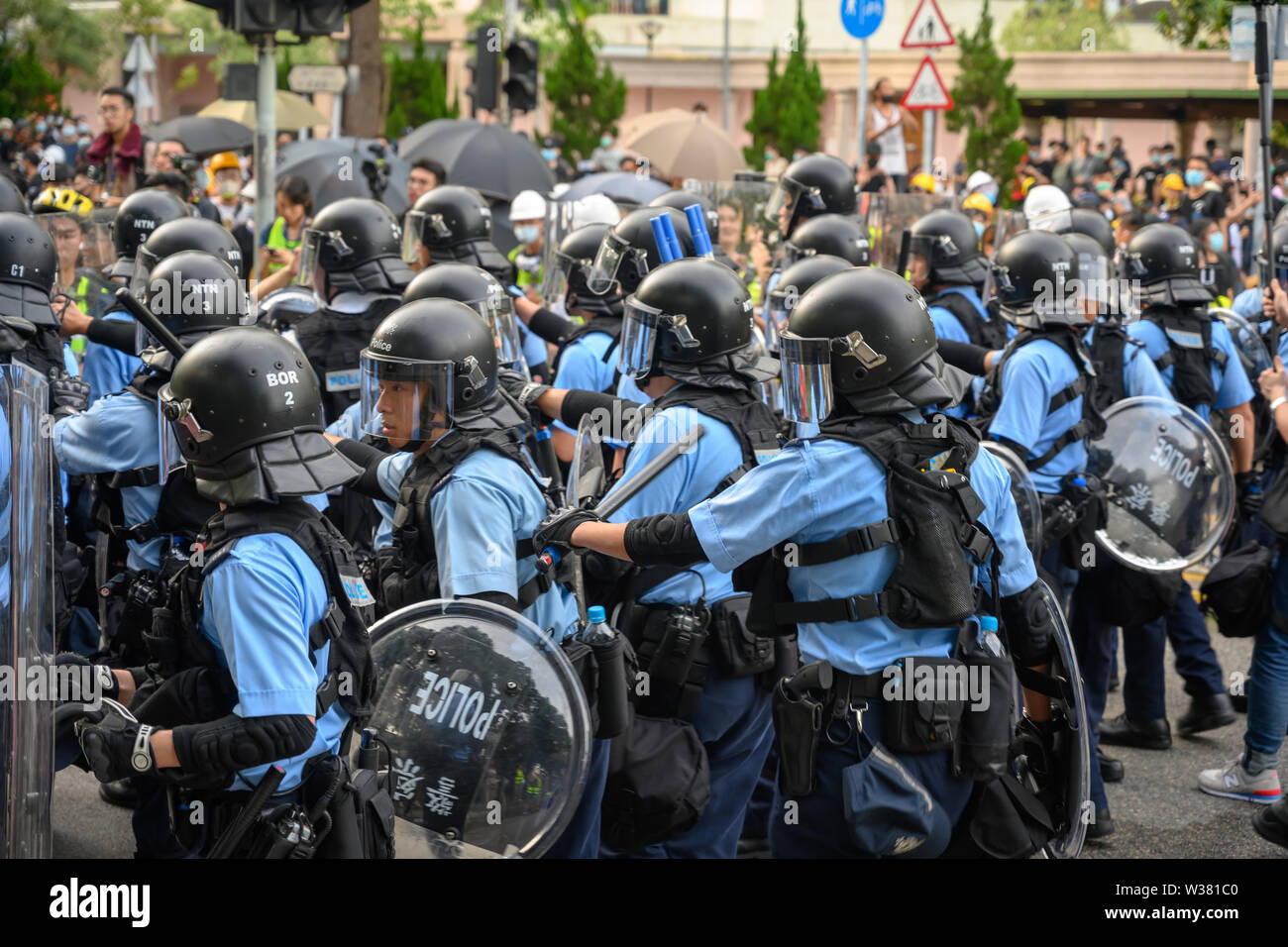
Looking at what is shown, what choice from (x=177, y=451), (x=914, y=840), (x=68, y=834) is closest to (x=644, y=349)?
(x=177, y=451)

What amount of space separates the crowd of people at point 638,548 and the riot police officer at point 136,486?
0.01 metres

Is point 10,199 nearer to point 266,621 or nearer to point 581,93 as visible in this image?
point 266,621

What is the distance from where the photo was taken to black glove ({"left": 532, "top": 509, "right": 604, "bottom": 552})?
3.63 metres

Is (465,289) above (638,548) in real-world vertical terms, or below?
Result: above

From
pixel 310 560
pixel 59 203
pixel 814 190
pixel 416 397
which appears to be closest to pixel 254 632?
pixel 310 560

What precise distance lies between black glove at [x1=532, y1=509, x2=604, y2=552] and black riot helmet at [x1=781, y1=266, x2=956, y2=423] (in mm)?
569

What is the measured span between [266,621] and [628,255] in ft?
11.0

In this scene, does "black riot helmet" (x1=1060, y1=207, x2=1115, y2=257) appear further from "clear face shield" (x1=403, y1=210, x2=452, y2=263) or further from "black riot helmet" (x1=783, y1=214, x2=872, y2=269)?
"clear face shield" (x1=403, y1=210, x2=452, y2=263)

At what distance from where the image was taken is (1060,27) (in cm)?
5638

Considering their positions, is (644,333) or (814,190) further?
(814,190)

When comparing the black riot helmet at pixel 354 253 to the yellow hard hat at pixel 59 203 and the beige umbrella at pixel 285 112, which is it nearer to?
the yellow hard hat at pixel 59 203

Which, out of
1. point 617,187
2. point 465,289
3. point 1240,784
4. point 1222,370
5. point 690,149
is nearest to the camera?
point 465,289

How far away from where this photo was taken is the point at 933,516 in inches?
133
